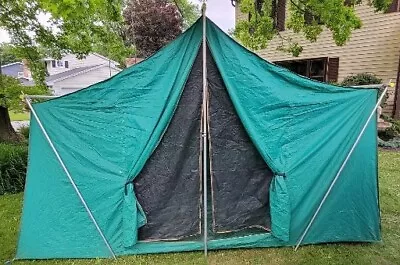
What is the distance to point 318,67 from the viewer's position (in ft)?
40.7

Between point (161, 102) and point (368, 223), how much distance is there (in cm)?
264

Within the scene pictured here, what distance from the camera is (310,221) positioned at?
356 centimetres

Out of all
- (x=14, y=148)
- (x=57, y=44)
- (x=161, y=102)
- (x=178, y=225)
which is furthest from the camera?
(x=57, y=44)

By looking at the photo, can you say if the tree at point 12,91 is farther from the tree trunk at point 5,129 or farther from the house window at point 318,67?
the house window at point 318,67

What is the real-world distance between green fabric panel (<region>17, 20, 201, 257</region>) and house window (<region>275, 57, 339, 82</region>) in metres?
9.47

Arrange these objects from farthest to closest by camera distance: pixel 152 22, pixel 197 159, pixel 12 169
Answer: pixel 152 22 < pixel 12 169 < pixel 197 159

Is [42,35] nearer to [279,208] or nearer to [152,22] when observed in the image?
[279,208]

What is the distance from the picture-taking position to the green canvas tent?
330 centimetres

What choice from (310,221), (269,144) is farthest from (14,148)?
(310,221)

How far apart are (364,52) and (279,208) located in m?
8.96

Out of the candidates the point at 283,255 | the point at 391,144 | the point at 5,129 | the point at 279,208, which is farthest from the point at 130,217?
the point at 391,144

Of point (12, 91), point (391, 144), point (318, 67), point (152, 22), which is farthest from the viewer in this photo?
point (152, 22)

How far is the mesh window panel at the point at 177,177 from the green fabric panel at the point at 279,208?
78 centimetres

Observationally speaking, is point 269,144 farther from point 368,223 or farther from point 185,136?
point 368,223
